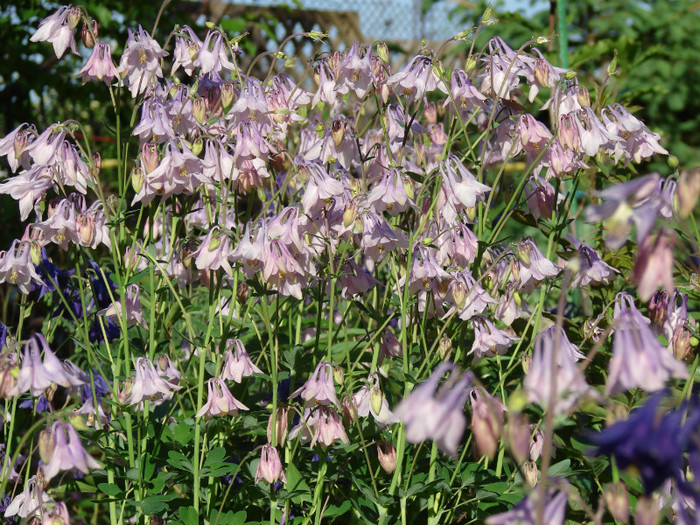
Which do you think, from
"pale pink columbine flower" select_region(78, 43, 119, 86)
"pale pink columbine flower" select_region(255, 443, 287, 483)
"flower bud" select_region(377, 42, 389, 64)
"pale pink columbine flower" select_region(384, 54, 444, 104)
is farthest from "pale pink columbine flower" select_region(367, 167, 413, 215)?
"pale pink columbine flower" select_region(78, 43, 119, 86)

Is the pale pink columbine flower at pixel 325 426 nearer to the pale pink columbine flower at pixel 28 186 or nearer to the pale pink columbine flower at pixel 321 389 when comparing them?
the pale pink columbine flower at pixel 321 389

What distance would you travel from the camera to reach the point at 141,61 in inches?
90.6

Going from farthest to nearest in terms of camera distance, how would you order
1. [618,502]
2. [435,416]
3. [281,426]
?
[281,426], [618,502], [435,416]

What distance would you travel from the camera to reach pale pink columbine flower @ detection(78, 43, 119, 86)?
88.8 inches

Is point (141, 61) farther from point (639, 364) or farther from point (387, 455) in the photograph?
point (639, 364)

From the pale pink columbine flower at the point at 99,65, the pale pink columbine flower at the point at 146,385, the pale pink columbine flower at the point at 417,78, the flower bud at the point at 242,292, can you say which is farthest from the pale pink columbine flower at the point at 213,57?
the pale pink columbine flower at the point at 146,385

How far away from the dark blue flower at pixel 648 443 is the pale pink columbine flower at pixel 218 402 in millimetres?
1292

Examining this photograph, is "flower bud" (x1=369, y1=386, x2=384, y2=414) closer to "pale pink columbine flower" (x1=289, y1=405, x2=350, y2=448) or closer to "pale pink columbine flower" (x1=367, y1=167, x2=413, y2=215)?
"pale pink columbine flower" (x1=289, y1=405, x2=350, y2=448)

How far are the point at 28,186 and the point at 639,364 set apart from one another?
1683 mm

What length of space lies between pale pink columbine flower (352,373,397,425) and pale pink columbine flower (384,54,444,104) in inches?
30.4

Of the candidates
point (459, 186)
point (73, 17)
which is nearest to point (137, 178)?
point (73, 17)

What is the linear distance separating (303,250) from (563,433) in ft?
4.60

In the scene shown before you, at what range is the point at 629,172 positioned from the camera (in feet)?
10.3

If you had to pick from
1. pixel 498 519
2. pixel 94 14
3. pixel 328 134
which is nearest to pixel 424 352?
pixel 328 134
